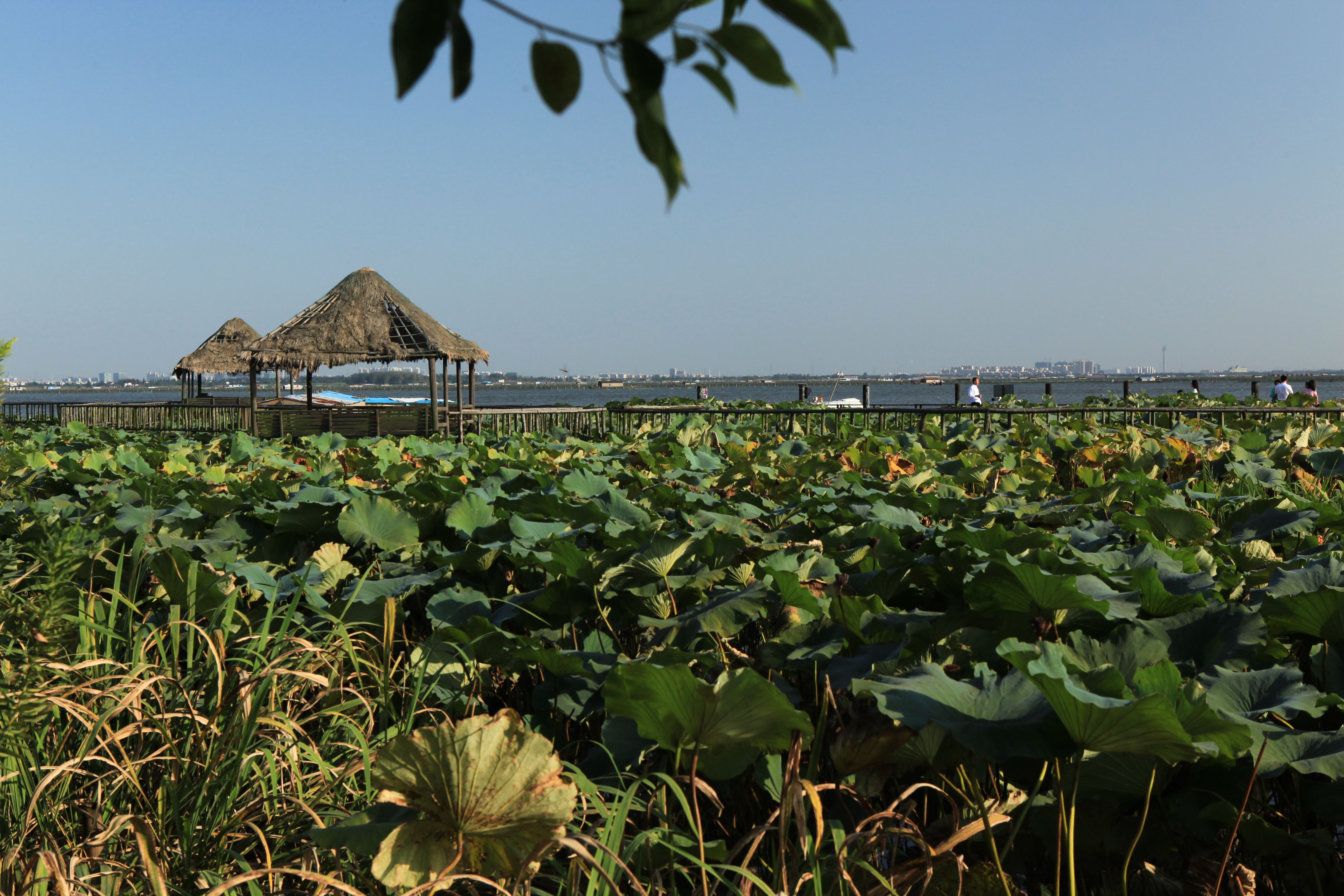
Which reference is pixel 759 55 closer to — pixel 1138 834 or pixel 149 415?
pixel 1138 834

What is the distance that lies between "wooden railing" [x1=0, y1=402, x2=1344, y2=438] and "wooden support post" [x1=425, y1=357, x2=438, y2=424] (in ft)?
0.13

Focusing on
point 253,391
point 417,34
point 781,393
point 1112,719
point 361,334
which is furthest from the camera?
point 781,393

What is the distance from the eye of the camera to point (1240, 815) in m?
1.36

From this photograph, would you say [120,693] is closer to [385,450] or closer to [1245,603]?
[1245,603]

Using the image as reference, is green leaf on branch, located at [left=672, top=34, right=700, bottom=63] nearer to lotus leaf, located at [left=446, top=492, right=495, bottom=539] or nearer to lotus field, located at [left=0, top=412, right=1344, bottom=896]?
lotus field, located at [left=0, top=412, right=1344, bottom=896]

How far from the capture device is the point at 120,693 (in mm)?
2346

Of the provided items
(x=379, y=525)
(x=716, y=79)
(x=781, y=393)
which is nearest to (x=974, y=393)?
(x=379, y=525)

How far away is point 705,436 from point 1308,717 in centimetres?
596

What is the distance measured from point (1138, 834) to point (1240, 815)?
15 cm

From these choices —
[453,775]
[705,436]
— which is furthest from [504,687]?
[705,436]

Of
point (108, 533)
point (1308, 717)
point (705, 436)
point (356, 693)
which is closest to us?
point (1308, 717)

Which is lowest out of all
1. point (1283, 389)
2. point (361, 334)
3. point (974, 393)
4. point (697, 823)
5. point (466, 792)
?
point (697, 823)

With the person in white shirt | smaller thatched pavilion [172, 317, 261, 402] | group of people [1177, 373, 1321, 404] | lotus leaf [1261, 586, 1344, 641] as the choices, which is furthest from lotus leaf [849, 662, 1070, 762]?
smaller thatched pavilion [172, 317, 261, 402]

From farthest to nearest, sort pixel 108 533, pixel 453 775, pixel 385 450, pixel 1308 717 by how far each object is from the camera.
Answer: pixel 385 450, pixel 108 533, pixel 1308 717, pixel 453 775
